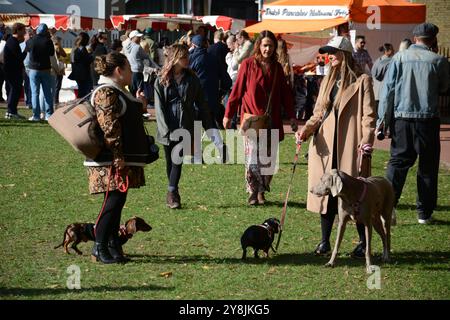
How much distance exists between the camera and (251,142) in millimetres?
10602

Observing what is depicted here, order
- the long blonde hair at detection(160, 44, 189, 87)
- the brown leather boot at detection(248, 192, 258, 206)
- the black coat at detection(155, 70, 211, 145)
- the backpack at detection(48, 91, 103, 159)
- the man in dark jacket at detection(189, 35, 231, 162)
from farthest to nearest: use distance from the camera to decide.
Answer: the man in dark jacket at detection(189, 35, 231, 162) → the brown leather boot at detection(248, 192, 258, 206) → the black coat at detection(155, 70, 211, 145) → the long blonde hair at detection(160, 44, 189, 87) → the backpack at detection(48, 91, 103, 159)

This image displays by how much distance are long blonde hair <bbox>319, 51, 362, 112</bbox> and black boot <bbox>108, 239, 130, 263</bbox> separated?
2.13m

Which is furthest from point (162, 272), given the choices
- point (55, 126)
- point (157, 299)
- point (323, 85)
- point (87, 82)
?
point (87, 82)

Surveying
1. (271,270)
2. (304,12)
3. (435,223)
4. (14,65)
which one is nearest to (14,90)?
(14,65)

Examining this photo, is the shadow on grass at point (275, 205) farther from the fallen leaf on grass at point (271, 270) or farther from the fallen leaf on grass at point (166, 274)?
the fallen leaf on grass at point (166, 274)

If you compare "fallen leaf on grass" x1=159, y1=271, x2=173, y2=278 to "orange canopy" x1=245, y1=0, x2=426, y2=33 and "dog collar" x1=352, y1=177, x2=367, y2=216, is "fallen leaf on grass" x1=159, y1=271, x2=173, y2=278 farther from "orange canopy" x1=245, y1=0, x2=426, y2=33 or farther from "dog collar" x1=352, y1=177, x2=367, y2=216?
"orange canopy" x1=245, y1=0, x2=426, y2=33

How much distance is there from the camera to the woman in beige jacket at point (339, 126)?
26.2 feet

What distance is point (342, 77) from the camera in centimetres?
802

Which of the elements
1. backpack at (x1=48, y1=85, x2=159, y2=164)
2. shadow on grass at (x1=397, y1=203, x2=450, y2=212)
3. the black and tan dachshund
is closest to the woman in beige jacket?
the black and tan dachshund

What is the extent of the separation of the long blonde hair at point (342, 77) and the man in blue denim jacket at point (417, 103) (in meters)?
1.57

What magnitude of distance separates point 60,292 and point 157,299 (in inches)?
29.0

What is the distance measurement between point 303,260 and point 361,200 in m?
0.87

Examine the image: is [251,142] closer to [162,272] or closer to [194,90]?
[194,90]

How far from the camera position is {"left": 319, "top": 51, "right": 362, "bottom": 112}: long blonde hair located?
26.3 feet
